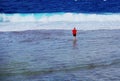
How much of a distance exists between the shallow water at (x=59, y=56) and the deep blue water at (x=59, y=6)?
41.7ft

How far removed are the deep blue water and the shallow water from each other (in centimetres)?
1270

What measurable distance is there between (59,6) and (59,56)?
1855 centimetres

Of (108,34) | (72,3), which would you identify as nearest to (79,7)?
(72,3)

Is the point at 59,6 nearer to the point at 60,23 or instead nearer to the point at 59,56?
the point at 60,23

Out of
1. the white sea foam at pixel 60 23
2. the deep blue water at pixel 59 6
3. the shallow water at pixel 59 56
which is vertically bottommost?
the shallow water at pixel 59 56

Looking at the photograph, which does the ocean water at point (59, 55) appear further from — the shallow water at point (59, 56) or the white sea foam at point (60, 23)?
the white sea foam at point (60, 23)

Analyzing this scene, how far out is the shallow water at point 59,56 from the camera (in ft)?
24.5

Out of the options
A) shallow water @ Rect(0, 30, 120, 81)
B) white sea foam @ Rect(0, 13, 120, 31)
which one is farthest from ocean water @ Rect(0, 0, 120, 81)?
white sea foam @ Rect(0, 13, 120, 31)

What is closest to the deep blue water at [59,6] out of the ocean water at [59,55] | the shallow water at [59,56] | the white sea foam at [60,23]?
the white sea foam at [60,23]

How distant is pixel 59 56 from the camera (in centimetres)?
923

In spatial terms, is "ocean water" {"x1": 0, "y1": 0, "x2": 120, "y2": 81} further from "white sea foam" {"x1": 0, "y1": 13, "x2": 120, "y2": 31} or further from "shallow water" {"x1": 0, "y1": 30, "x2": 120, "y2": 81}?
"white sea foam" {"x1": 0, "y1": 13, "x2": 120, "y2": 31}

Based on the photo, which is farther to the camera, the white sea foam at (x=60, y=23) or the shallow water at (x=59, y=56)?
the white sea foam at (x=60, y=23)

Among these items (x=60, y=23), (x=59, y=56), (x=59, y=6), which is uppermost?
(x=59, y=6)

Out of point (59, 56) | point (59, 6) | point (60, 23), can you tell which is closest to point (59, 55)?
point (59, 56)
